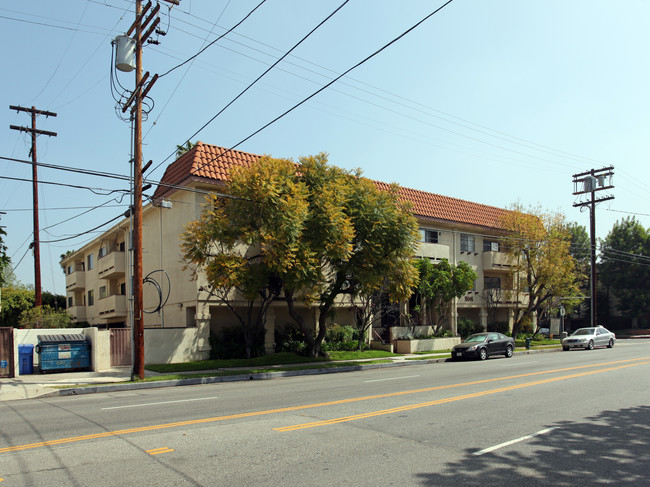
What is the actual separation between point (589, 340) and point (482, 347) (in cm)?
1057

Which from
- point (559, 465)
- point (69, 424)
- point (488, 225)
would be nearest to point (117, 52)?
point (69, 424)

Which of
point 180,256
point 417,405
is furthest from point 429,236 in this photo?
point 417,405

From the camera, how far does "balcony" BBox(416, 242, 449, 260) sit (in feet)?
109

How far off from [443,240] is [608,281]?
108 feet

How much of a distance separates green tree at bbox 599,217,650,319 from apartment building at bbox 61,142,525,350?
23520 millimetres

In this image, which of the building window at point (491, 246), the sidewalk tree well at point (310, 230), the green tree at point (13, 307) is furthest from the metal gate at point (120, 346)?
the building window at point (491, 246)

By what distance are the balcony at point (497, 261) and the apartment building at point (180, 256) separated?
0.23 feet

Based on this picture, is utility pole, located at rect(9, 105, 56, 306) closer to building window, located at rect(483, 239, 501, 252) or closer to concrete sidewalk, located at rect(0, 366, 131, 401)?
concrete sidewalk, located at rect(0, 366, 131, 401)

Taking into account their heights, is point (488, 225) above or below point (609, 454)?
above

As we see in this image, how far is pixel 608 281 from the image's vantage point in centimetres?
5875

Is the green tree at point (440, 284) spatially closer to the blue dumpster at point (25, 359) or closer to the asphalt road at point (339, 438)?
the asphalt road at point (339, 438)

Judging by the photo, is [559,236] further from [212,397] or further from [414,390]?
[212,397]

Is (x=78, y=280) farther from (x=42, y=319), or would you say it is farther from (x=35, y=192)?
(x=35, y=192)

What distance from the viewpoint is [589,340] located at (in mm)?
32375
